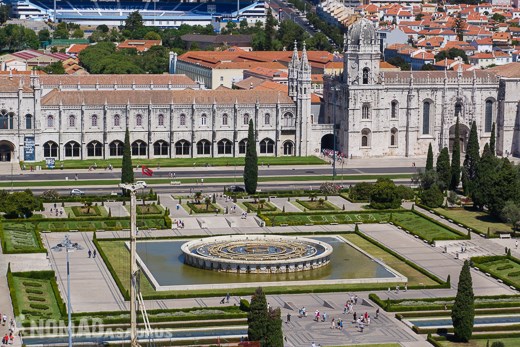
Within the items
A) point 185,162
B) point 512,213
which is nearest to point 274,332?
point 512,213

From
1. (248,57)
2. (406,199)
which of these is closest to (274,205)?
(406,199)

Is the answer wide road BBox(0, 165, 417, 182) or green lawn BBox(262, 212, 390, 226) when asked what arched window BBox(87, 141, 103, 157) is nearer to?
wide road BBox(0, 165, 417, 182)

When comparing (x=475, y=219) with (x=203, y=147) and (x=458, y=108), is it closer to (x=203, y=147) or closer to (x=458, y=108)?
(x=458, y=108)

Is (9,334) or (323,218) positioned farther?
(323,218)

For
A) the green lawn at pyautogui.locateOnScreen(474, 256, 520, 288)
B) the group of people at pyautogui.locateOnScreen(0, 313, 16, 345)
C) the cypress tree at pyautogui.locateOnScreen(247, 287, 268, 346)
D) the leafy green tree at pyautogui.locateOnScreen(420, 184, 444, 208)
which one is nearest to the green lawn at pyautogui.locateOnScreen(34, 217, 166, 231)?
the leafy green tree at pyautogui.locateOnScreen(420, 184, 444, 208)

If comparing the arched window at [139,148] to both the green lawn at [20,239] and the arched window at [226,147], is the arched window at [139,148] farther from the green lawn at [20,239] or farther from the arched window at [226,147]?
the green lawn at [20,239]
